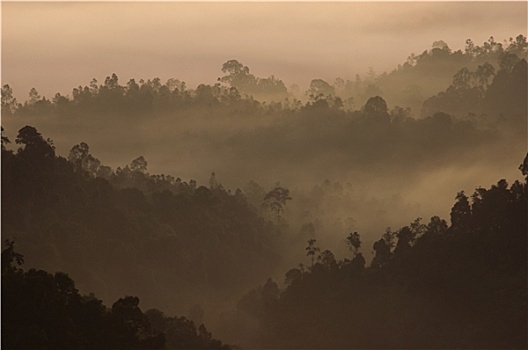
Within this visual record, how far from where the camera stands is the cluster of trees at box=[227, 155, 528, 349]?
103 metres

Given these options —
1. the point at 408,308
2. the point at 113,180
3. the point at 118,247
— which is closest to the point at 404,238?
the point at 408,308

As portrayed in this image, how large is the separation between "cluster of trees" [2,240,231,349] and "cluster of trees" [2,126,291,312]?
133 ft

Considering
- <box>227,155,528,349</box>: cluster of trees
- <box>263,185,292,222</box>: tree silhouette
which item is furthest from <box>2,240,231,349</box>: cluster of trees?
<box>263,185,292,222</box>: tree silhouette

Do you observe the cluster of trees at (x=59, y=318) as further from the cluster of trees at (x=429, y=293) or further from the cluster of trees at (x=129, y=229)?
the cluster of trees at (x=129, y=229)

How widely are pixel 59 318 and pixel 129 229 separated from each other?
208ft

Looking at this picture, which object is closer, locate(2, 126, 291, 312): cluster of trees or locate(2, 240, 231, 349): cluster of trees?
locate(2, 240, 231, 349): cluster of trees

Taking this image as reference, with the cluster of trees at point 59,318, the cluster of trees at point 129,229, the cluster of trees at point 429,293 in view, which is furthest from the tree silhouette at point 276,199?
the cluster of trees at point 59,318

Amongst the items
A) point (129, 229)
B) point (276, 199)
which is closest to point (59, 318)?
point (129, 229)

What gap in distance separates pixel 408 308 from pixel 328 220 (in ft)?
223

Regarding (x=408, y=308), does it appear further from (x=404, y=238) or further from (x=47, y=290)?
(x=47, y=290)

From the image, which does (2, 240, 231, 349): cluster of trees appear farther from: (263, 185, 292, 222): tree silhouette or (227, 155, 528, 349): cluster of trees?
(263, 185, 292, 222): tree silhouette

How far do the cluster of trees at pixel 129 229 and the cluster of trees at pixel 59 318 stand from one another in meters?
40.4

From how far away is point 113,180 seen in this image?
494 ft

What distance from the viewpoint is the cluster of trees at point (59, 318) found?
6294 centimetres
